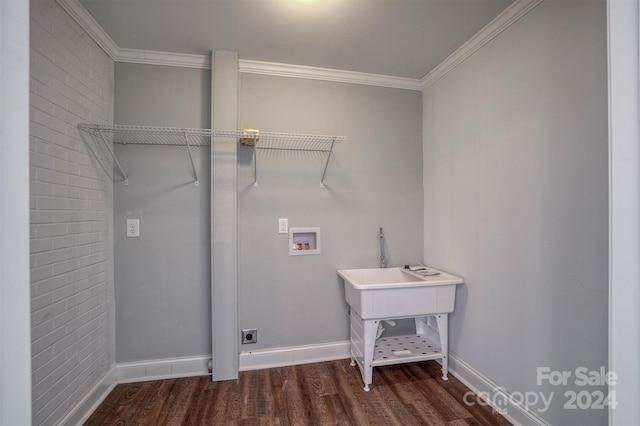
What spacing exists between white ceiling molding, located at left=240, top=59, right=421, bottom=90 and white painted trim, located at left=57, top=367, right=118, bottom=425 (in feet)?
7.66

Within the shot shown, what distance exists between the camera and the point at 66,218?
1.43 m

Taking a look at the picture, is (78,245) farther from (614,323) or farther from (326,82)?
(614,323)

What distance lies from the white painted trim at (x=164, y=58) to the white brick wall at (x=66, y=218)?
0.14 m

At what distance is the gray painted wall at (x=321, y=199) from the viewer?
2037 millimetres

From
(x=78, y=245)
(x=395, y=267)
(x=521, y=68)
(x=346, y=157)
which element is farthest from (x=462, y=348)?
(x=78, y=245)

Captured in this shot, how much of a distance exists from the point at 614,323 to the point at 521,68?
1.40 metres

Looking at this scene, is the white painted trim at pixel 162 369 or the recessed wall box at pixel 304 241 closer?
the white painted trim at pixel 162 369

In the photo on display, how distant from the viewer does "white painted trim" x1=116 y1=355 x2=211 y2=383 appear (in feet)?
6.06

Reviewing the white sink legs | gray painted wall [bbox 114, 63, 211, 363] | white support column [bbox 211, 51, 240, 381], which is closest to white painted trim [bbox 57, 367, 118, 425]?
gray painted wall [bbox 114, 63, 211, 363]

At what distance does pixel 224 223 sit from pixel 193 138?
2.15 ft

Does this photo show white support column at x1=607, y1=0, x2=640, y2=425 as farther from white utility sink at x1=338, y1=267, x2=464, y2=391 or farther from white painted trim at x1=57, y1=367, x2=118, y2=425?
white painted trim at x1=57, y1=367, x2=118, y2=425
